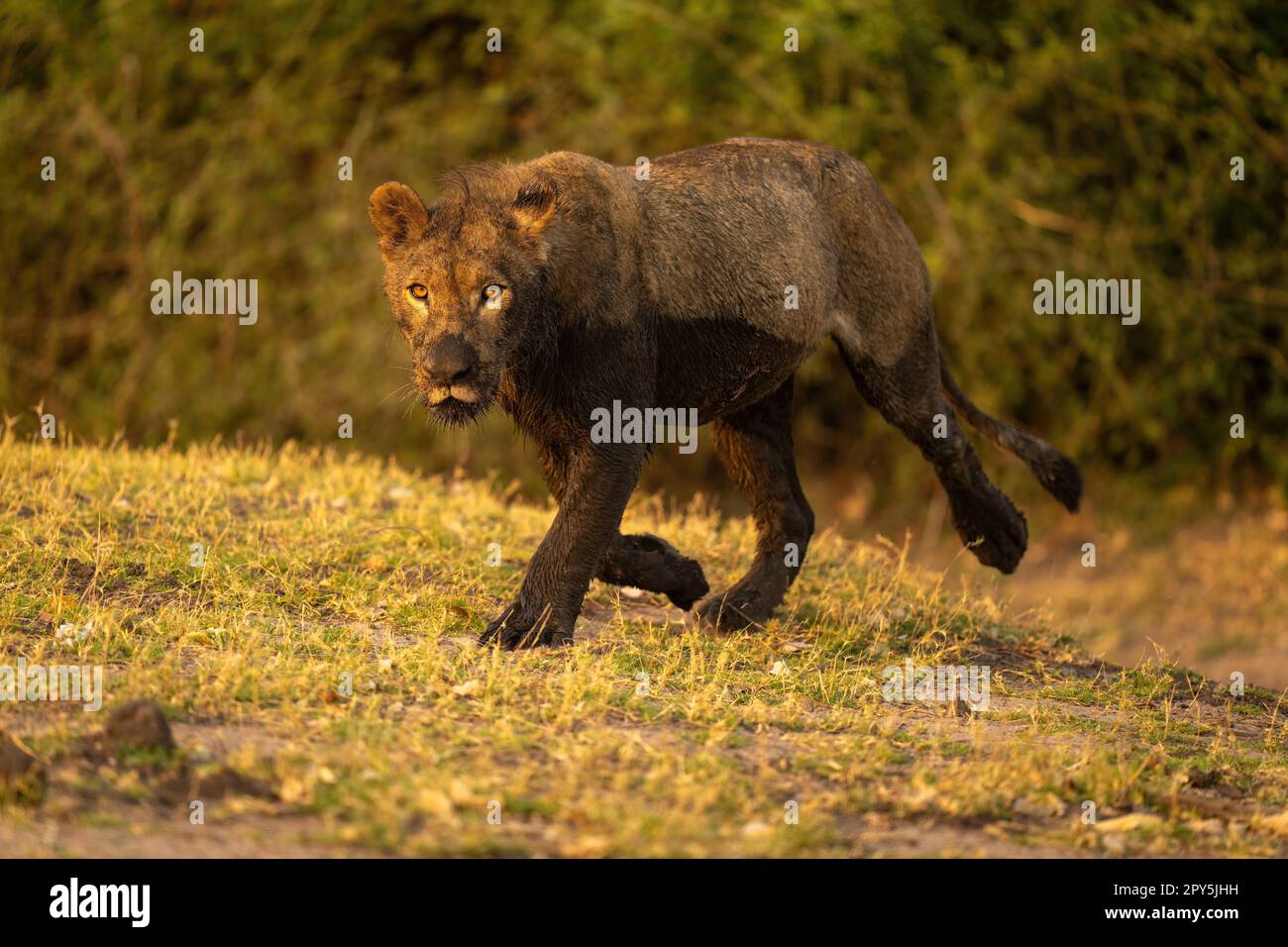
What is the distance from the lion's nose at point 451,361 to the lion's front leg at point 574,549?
685mm

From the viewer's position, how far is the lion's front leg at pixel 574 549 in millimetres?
6602

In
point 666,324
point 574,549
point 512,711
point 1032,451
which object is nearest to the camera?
point 512,711

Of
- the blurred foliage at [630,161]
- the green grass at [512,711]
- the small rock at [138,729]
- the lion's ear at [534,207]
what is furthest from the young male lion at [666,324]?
the blurred foliage at [630,161]

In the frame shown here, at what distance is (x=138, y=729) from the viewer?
4922 mm

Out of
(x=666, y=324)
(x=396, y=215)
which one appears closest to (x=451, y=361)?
(x=396, y=215)

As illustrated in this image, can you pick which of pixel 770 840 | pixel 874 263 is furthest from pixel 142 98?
pixel 770 840

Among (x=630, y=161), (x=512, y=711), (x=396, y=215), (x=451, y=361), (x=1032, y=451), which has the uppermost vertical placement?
(x=630, y=161)

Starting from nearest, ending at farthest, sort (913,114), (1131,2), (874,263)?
1. (874,263)
2. (1131,2)
3. (913,114)

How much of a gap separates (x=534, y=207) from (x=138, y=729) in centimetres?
260

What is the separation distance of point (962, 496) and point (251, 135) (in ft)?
31.3

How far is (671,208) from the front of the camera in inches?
283

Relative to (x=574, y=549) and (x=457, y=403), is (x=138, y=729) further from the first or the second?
(x=574, y=549)
